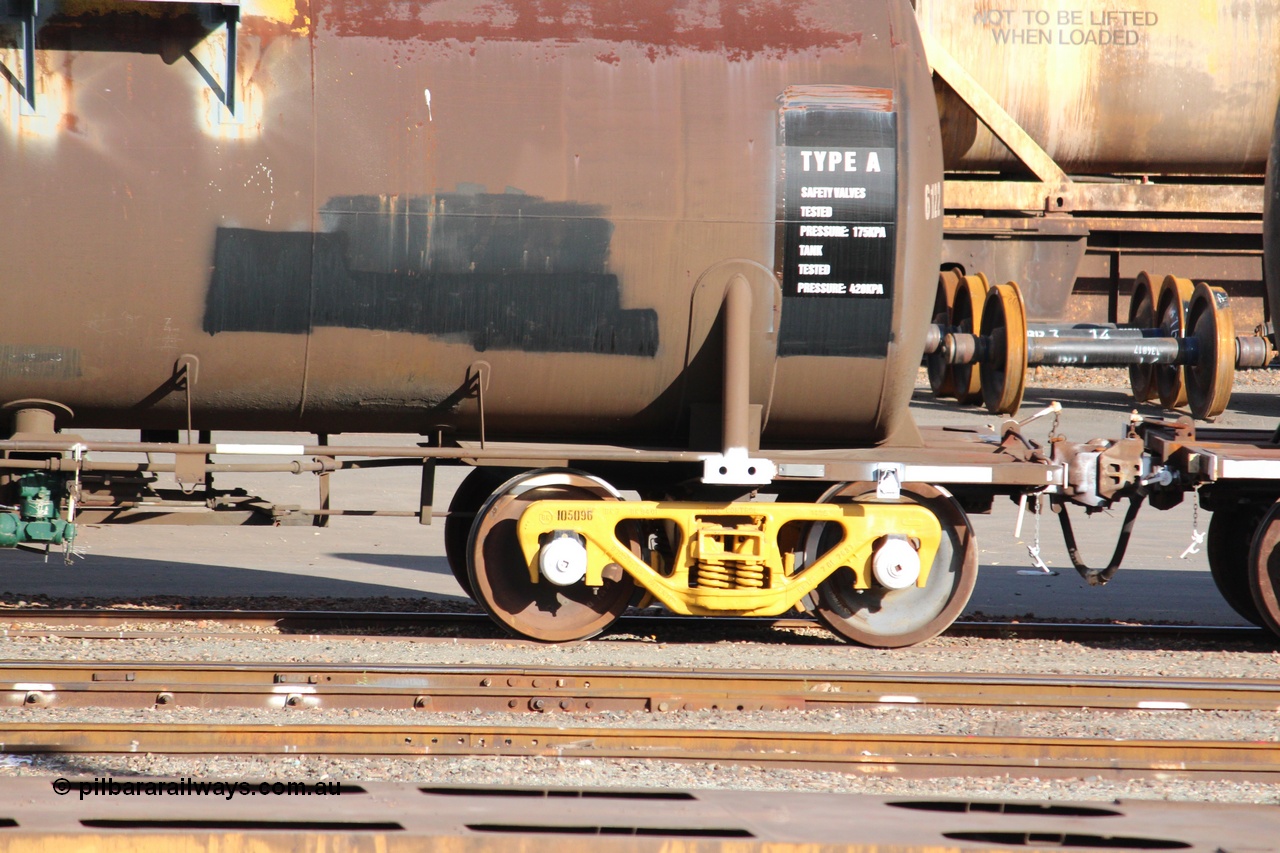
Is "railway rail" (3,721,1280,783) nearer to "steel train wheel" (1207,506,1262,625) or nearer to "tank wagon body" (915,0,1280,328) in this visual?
"steel train wheel" (1207,506,1262,625)

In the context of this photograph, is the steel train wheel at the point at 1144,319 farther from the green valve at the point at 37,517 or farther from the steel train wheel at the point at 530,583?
the green valve at the point at 37,517

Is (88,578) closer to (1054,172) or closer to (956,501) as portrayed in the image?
(956,501)

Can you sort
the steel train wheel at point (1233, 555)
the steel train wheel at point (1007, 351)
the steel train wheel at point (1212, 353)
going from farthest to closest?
the steel train wheel at point (1212, 353), the steel train wheel at point (1007, 351), the steel train wheel at point (1233, 555)

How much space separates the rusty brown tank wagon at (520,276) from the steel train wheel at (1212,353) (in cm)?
402

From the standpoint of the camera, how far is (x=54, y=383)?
6.97 metres

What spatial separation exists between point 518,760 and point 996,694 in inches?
104

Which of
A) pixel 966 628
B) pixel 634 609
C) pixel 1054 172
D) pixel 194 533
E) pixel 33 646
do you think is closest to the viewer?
pixel 33 646

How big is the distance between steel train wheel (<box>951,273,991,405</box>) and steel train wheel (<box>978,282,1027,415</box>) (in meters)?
0.20

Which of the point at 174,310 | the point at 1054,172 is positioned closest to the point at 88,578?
the point at 174,310

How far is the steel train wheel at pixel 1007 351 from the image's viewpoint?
10125 millimetres

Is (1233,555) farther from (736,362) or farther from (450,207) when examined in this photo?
(450,207)

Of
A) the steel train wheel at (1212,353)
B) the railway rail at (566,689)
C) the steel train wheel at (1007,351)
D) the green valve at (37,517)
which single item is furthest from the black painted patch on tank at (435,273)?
the steel train wheel at (1212,353)

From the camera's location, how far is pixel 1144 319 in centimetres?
1452
